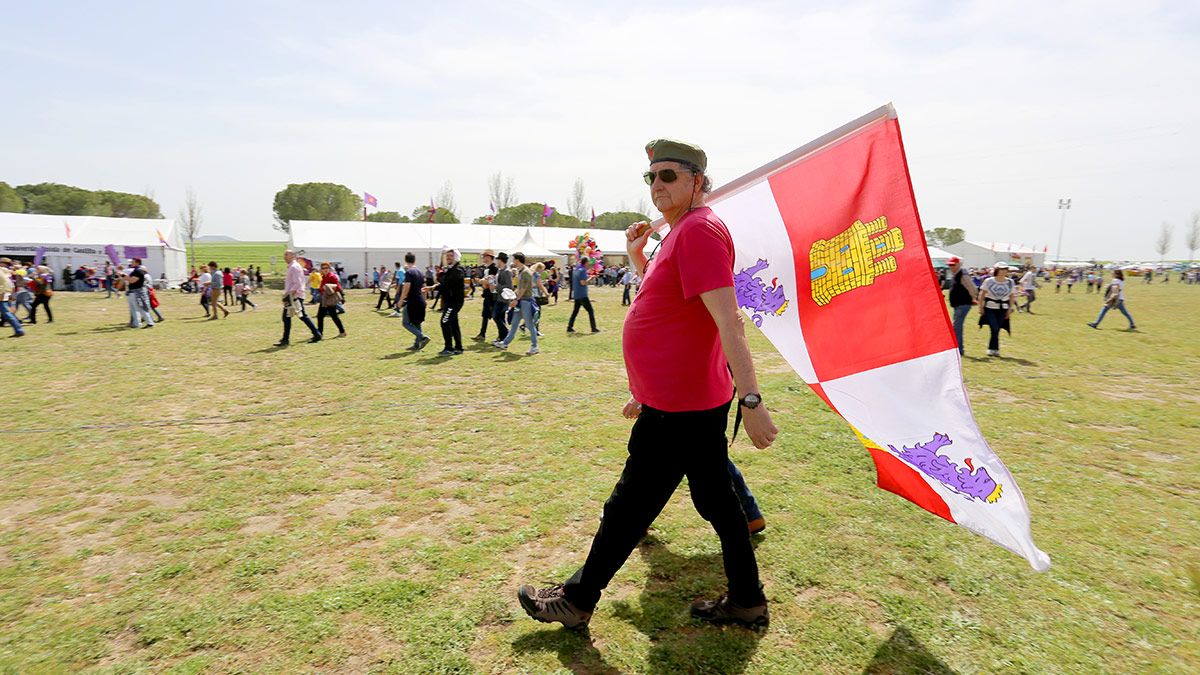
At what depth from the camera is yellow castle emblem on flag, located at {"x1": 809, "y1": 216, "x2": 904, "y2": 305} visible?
2.71m

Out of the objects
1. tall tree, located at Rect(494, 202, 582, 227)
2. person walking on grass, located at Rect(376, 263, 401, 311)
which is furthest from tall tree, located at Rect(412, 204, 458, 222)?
person walking on grass, located at Rect(376, 263, 401, 311)

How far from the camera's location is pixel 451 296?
10.8m

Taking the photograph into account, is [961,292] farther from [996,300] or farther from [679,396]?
[679,396]

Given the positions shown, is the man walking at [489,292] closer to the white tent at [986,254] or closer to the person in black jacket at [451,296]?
the person in black jacket at [451,296]

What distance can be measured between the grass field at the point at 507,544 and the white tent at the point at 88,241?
31.9 m

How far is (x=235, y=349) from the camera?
11914 mm

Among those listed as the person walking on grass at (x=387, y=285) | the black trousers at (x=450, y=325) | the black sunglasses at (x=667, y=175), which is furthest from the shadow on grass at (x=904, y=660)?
the person walking on grass at (x=387, y=285)

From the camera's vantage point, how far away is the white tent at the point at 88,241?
104 feet

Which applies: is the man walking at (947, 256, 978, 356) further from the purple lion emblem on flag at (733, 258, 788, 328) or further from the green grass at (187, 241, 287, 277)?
the green grass at (187, 241, 287, 277)

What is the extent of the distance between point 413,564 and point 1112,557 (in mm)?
4384

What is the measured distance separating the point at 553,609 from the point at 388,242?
36324 millimetres

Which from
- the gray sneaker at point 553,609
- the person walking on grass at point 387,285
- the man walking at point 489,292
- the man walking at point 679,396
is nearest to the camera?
the man walking at point 679,396

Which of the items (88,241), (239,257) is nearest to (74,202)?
(239,257)

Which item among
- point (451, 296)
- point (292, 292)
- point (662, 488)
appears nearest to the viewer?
point (662, 488)
